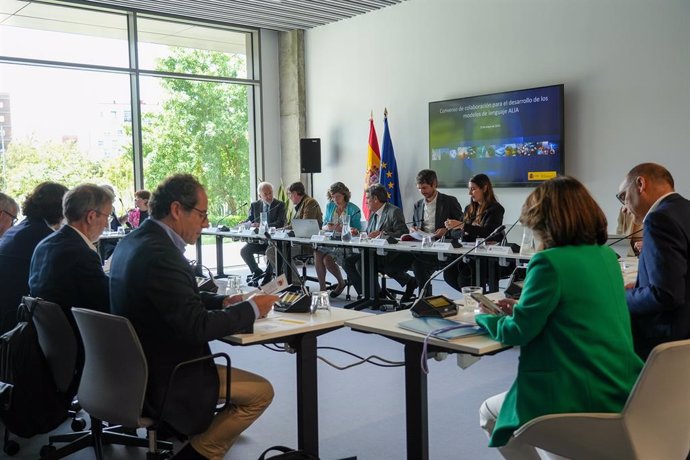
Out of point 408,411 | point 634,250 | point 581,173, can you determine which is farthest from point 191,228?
point 581,173

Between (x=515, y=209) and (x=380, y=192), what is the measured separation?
1837 mm

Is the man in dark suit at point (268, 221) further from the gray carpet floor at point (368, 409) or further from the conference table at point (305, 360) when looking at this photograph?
the conference table at point (305, 360)

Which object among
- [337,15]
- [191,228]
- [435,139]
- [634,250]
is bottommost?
[634,250]

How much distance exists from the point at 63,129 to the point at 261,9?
295 centimetres

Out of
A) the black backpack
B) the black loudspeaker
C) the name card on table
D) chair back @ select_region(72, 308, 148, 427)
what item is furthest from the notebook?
the black loudspeaker

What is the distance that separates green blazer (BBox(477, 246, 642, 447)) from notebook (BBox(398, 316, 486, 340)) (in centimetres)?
A: 39

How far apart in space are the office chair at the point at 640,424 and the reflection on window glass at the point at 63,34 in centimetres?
828

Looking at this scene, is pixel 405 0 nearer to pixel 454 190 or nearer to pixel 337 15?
Result: pixel 337 15

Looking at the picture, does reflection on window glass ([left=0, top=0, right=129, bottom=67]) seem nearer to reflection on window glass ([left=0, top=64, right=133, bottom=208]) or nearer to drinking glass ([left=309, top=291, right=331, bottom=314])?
reflection on window glass ([left=0, top=64, right=133, bottom=208])

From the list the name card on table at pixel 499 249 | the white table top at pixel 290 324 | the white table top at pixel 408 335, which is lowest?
the white table top at pixel 290 324

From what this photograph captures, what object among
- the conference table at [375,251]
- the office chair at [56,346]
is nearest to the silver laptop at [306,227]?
the conference table at [375,251]

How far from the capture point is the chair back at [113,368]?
228 centimetres

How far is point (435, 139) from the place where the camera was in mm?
8344

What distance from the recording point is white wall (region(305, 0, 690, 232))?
6387 millimetres
